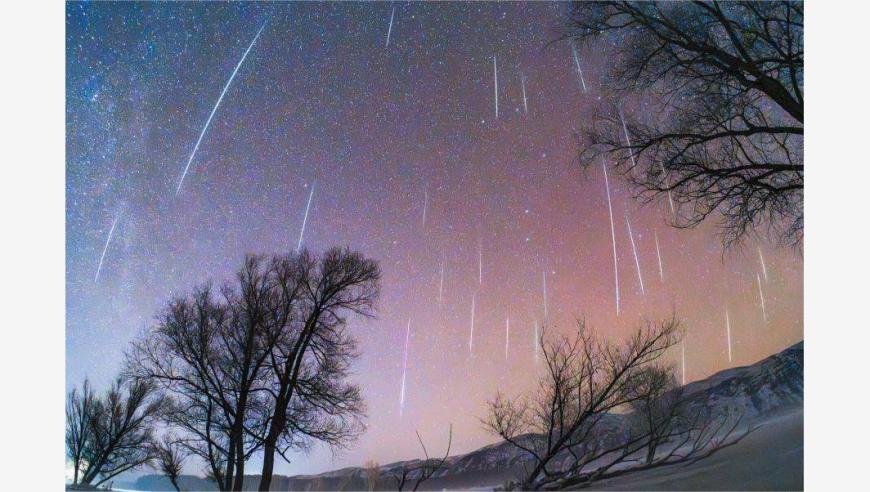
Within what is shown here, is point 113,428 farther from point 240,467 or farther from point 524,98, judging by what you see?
point 524,98

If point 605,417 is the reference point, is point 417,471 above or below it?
below

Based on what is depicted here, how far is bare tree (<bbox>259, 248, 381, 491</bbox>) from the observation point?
421 centimetres

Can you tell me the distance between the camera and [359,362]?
427 centimetres

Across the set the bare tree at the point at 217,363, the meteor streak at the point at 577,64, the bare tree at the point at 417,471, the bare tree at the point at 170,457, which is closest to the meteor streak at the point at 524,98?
the meteor streak at the point at 577,64

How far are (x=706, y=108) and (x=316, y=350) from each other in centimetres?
323

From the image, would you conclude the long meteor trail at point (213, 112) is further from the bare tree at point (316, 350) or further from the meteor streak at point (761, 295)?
the meteor streak at point (761, 295)

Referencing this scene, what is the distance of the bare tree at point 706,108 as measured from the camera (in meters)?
3.98

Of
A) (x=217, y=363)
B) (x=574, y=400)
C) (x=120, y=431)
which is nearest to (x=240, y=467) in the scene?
(x=217, y=363)

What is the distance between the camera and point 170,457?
420cm

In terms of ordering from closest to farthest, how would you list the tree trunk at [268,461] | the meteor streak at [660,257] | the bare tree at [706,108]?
the bare tree at [706,108] < the tree trunk at [268,461] < the meteor streak at [660,257]

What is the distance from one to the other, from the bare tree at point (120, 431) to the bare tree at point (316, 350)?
0.86 metres

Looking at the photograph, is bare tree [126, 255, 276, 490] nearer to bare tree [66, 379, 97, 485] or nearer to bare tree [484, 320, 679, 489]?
bare tree [66, 379, 97, 485]
